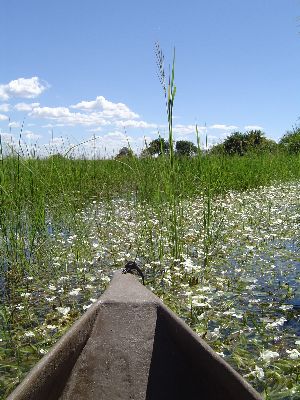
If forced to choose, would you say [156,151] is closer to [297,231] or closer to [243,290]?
[243,290]

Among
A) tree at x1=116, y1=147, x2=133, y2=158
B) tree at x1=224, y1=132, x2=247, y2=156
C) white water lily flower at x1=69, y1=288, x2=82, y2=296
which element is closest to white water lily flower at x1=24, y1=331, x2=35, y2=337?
white water lily flower at x1=69, y1=288, x2=82, y2=296

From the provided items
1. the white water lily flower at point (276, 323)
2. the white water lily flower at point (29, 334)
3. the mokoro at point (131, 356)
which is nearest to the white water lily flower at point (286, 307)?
the white water lily flower at point (276, 323)

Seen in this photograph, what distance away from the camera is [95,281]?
17.5ft

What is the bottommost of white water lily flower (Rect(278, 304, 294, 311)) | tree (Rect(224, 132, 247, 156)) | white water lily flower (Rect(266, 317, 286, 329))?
white water lily flower (Rect(266, 317, 286, 329))

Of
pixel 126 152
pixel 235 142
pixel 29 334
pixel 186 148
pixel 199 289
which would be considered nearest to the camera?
pixel 29 334

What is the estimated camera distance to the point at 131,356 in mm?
2666

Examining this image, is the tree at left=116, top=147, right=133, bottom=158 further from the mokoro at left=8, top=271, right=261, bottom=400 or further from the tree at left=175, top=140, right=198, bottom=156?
the mokoro at left=8, top=271, right=261, bottom=400

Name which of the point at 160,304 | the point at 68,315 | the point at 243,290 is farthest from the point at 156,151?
the point at 160,304

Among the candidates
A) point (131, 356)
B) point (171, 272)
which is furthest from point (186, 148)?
point (131, 356)

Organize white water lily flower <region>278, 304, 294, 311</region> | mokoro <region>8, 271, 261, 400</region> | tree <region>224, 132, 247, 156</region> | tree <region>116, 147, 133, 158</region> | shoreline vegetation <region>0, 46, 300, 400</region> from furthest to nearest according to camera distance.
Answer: tree <region>224, 132, 247, 156</region> → tree <region>116, 147, 133, 158</region> → white water lily flower <region>278, 304, 294, 311</region> → shoreline vegetation <region>0, 46, 300, 400</region> → mokoro <region>8, 271, 261, 400</region>

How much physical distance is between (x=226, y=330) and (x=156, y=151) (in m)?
2.95

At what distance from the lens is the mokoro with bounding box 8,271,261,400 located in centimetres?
232

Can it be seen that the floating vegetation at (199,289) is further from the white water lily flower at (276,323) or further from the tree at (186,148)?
the tree at (186,148)

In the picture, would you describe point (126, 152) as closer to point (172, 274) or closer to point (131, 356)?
point (172, 274)
